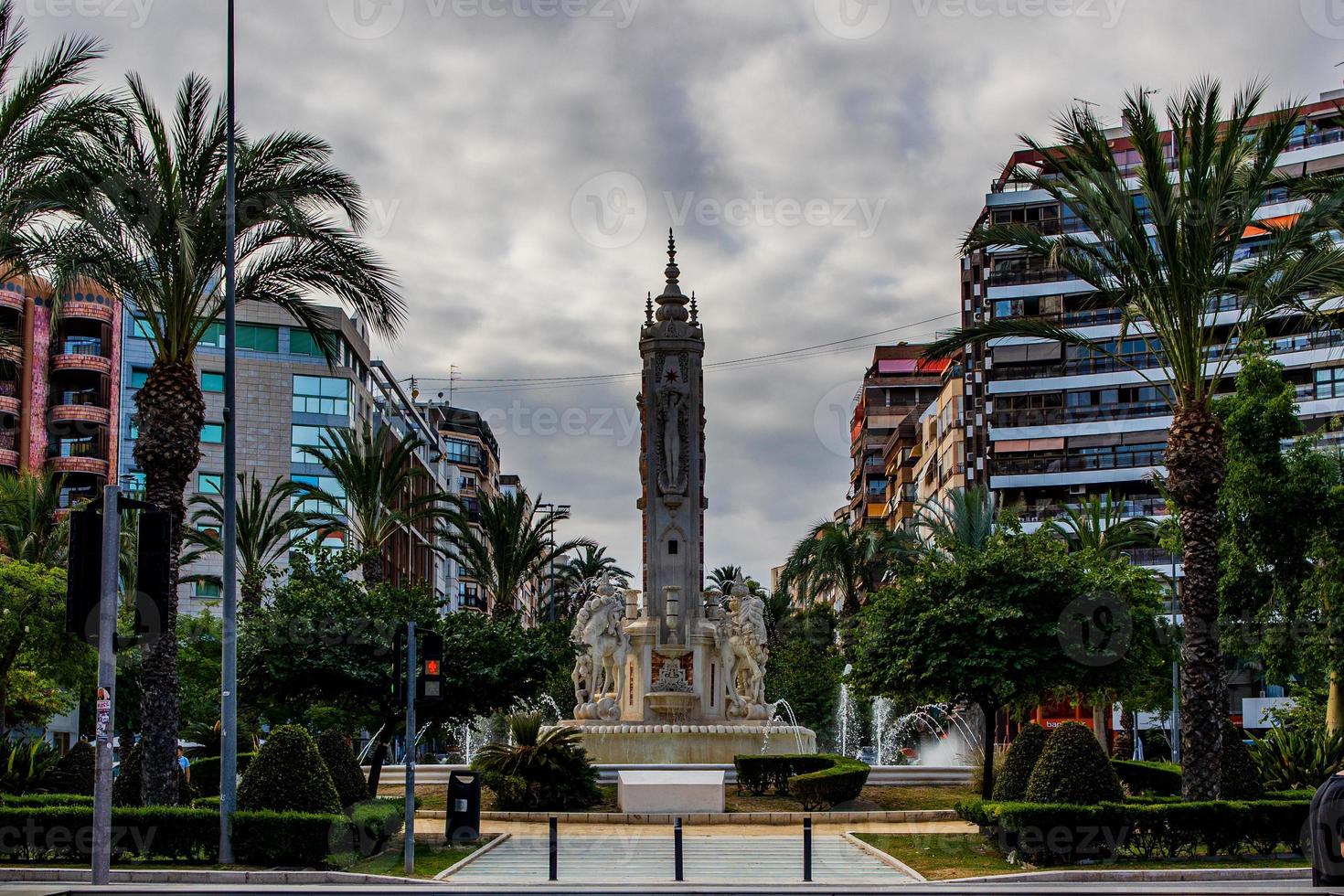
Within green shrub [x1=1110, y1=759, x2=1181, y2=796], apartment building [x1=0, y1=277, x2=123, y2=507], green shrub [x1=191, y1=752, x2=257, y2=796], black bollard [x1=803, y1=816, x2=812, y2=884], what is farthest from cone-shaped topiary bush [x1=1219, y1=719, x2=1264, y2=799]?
apartment building [x1=0, y1=277, x2=123, y2=507]

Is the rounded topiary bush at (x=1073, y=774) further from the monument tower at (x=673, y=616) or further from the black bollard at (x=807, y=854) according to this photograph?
the monument tower at (x=673, y=616)

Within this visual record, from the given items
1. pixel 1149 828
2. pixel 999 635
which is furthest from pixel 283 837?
pixel 999 635

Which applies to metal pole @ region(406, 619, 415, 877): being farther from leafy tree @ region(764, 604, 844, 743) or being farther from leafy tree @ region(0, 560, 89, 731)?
leafy tree @ region(764, 604, 844, 743)

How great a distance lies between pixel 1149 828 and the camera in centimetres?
1927

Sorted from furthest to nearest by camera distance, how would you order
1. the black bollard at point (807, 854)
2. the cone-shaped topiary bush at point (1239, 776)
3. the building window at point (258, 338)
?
the building window at point (258, 338) < the cone-shaped topiary bush at point (1239, 776) < the black bollard at point (807, 854)

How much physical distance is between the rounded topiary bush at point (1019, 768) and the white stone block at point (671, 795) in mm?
4985

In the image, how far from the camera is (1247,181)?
72.6ft

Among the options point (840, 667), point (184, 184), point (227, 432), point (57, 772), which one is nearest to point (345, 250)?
point (184, 184)

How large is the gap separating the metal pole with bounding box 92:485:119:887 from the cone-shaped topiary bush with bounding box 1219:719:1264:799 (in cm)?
1482

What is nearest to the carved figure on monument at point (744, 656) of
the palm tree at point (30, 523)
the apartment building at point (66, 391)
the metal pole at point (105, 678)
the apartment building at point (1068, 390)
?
the palm tree at point (30, 523)

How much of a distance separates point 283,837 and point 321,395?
180 ft

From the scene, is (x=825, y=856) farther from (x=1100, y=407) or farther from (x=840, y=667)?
(x=1100, y=407)

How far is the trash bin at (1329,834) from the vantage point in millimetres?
9031

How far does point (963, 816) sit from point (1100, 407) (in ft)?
165
